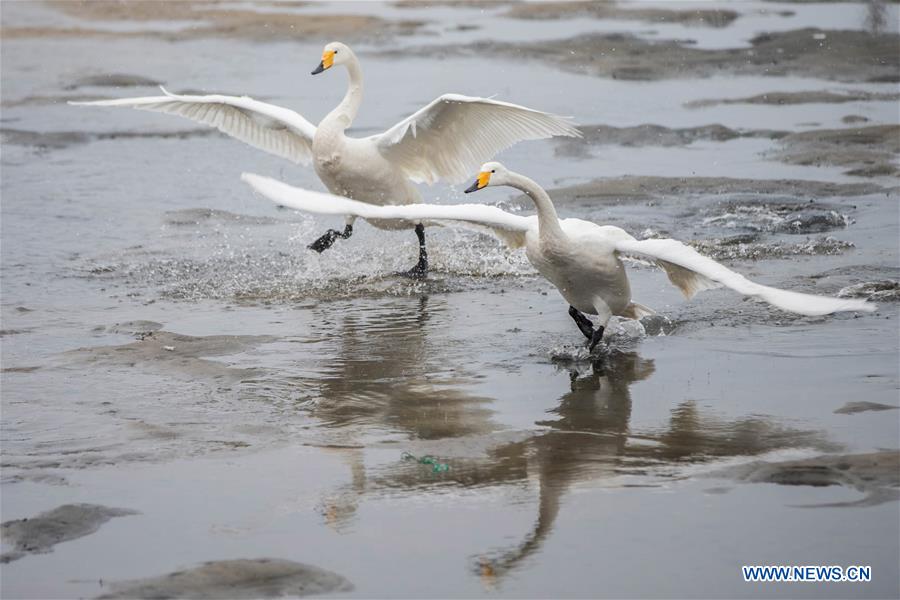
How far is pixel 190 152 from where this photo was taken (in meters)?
15.7

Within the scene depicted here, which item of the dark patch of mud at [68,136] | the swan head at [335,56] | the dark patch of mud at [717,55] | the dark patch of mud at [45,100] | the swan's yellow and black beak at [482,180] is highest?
the dark patch of mud at [717,55]

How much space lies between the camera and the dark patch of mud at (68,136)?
53.1 ft

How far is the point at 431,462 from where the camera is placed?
618cm

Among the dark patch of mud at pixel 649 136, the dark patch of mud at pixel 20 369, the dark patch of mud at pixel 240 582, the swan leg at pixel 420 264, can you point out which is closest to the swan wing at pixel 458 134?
the swan leg at pixel 420 264

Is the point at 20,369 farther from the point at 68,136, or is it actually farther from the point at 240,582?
the point at 68,136

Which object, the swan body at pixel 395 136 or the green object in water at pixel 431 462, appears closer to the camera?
the green object in water at pixel 431 462

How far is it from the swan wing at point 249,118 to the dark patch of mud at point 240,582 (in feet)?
19.8

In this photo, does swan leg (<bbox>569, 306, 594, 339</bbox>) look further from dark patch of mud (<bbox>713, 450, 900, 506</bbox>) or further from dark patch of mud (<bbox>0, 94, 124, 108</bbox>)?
A: dark patch of mud (<bbox>0, 94, 124, 108</bbox>)

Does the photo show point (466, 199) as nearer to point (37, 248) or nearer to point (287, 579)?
point (37, 248)

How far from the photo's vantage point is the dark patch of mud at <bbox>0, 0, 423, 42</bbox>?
2506cm

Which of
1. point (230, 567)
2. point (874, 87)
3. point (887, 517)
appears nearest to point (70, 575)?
point (230, 567)

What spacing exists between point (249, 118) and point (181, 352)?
11.5 ft

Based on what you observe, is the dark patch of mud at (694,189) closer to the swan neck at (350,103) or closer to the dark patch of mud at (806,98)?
the swan neck at (350,103)

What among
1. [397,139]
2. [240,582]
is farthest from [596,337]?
[240,582]
